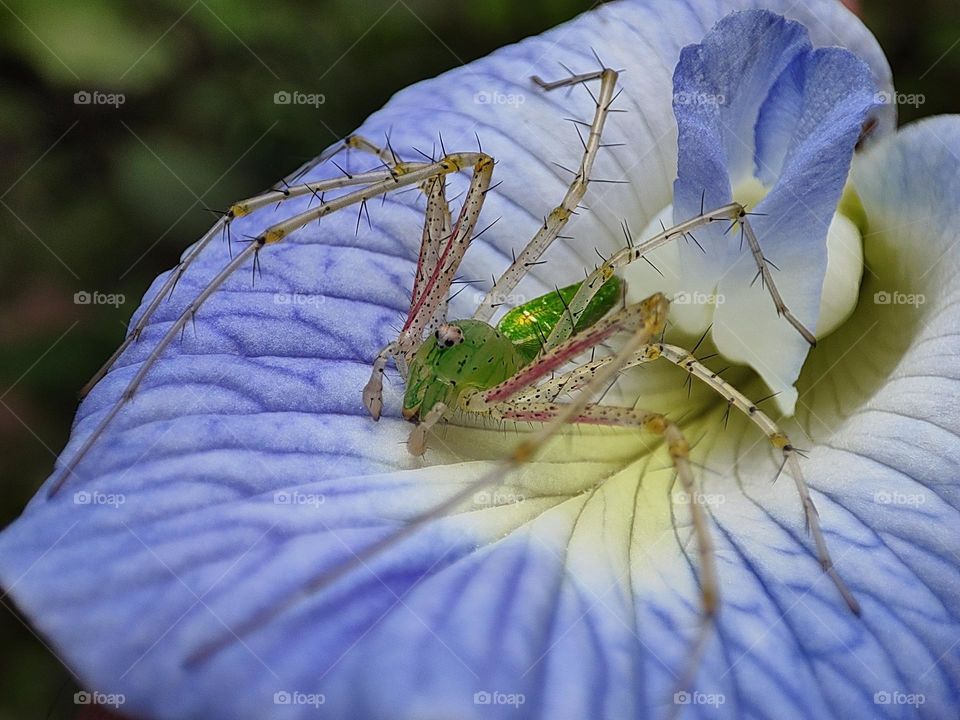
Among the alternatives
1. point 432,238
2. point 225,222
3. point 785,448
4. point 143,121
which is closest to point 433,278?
point 432,238

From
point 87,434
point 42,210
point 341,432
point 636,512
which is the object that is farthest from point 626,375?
point 42,210

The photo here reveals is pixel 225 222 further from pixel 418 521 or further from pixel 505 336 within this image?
pixel 418 521

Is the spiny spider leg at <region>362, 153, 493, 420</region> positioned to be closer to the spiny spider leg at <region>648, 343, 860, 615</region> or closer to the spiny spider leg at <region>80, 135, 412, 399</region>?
the spiny spider leg at <region>80, 135, 412, 399</region>

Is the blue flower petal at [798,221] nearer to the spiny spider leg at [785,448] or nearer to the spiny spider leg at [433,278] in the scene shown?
the spiny spider leg at [785,448]

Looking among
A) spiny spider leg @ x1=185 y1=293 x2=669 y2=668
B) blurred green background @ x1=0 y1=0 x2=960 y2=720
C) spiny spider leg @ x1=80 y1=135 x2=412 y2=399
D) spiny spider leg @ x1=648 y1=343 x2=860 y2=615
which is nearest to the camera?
spiny spider leg @ x1=185 y1=293 x2=669 y2=668

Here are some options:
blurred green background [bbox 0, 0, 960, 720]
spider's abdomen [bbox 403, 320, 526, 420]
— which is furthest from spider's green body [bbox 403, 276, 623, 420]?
blurred green background [bbox 0, 0, 960, 720]

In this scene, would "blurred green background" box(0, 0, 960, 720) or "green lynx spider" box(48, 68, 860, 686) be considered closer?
"green lynx spider" box(48, 68, 860, 686)

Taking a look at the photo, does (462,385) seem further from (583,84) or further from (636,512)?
(583,84)

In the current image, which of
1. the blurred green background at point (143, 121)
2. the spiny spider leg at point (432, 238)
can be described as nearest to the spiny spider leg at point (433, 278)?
the spiny spider leg at point (432, 238)
